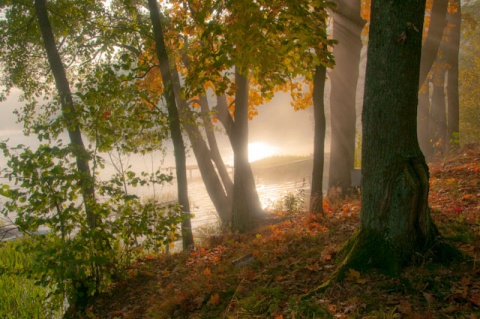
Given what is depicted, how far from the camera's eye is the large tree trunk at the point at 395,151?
4.05 meters

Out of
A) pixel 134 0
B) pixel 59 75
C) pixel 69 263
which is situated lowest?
pixel 69 263

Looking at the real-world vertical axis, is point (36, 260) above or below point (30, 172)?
below

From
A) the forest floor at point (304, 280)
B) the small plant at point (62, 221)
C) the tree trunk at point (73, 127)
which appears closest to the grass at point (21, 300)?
the small plant at point (62, 221)

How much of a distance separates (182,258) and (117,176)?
7.13ft

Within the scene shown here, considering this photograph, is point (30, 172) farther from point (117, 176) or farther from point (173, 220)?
point (173, 220)

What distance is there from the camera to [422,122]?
71.4ft

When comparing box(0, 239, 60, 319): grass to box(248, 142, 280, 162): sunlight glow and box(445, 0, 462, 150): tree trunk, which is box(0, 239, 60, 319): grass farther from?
box(248, 142, 280, 162): sunlight glow

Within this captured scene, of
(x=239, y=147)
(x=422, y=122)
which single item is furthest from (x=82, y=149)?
(x=422, y=122)

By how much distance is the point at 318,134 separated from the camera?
8.01 meters

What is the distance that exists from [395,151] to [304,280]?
5.81 feet

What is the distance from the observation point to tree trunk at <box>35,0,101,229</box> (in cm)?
590

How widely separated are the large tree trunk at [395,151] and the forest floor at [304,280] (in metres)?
0.22

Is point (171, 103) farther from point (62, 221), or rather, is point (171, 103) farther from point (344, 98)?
point (344, 98)

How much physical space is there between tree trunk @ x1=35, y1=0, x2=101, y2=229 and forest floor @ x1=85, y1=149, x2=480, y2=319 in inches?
61.7
